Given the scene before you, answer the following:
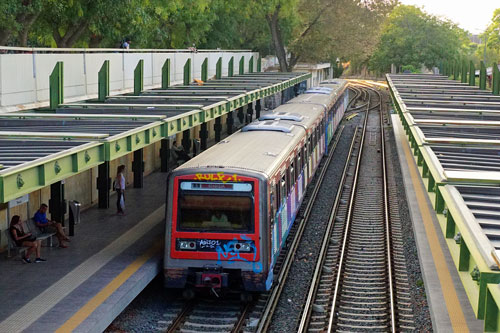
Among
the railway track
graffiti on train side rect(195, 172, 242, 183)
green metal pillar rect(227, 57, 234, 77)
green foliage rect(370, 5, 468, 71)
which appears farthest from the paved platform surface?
green foliage rect(370, 5, 468, 71)

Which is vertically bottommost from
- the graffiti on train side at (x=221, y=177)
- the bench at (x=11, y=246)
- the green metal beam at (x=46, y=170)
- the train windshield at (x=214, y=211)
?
the bench at (x=11, y=246)

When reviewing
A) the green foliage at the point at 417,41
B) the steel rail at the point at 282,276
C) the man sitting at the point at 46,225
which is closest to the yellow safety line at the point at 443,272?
the steel rail at the point at 282,276

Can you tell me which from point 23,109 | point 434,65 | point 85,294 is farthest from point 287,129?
point 434,65

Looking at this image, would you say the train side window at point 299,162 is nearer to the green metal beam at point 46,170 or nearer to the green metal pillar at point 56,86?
the green metal pillar at point 56,86

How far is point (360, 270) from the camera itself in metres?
15.0

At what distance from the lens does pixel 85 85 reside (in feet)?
67.3

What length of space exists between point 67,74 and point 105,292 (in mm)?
9229

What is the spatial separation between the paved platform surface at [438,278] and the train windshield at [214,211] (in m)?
3.14

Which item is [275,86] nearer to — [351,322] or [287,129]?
[287,129]

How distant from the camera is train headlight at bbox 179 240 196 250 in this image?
12172mm

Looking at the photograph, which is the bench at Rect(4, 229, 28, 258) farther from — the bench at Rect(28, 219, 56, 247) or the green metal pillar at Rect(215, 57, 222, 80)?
the green metal pillar at Rect(215, 57, 222, 80)

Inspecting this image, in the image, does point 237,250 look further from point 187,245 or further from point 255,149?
point 255,149

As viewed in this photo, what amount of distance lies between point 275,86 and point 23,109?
1471 centimetres

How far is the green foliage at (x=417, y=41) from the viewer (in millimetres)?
77938
